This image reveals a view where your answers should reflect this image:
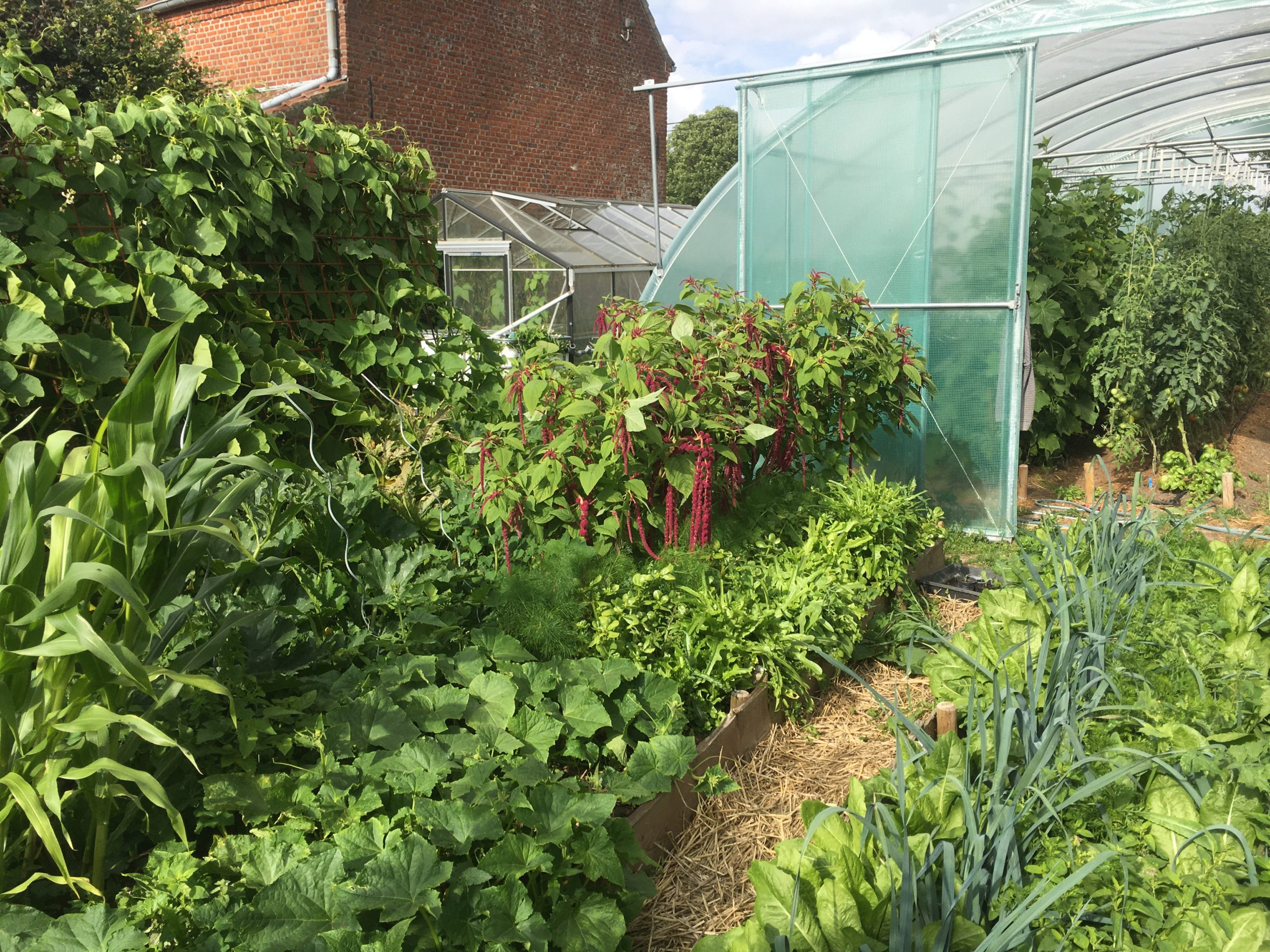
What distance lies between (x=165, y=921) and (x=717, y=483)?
6.85ft

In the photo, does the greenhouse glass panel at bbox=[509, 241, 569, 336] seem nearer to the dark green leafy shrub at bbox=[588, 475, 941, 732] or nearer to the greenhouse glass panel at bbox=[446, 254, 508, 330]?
the greenhouse glass panel at bbox=[446, 254, 508, 330]

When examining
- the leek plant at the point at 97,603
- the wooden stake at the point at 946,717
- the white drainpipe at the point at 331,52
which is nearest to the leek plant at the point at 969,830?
the wooden stake at the point at 946,717

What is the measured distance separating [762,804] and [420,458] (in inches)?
64.7

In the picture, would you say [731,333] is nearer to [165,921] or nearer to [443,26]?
[165,921]

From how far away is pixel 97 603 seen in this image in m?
1.64

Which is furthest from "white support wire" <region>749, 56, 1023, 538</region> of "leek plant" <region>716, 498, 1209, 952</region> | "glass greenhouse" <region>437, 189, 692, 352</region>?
"glass greenhouse" <region>437, 189, 692, 352</region>

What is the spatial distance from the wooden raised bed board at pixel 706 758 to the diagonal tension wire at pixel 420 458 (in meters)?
0.94

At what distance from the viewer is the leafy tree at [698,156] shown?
34188 mm

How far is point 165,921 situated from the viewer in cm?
138

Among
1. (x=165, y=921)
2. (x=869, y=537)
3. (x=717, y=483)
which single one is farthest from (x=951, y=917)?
(x=869, y=537)

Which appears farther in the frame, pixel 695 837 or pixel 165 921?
pixel 695 837

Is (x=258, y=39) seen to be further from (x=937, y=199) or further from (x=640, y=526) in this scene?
(x=640, y=526)

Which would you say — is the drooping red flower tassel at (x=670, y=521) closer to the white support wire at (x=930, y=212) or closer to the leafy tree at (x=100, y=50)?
the white support wire at (x=930, y=212)

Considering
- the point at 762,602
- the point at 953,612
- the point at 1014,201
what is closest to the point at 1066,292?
the point at 1014,201
